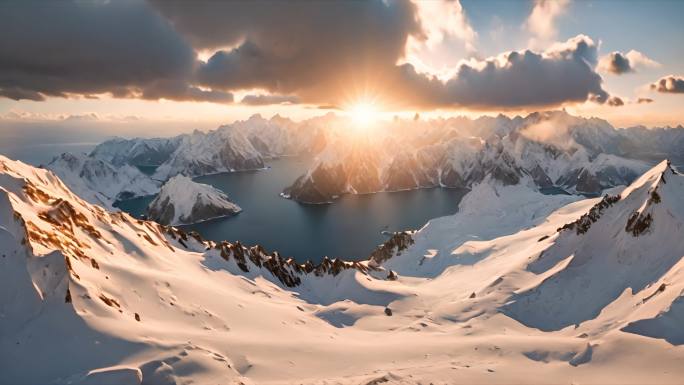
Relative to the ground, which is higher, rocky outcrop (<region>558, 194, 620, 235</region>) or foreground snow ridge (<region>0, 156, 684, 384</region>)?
rocky outcrop (<region>558, 194, 620, 235</region>)

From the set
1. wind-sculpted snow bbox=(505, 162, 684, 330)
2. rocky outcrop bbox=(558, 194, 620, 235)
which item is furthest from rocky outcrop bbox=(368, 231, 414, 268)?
rocky outcrop bbox=(558, 194, 620, 235)

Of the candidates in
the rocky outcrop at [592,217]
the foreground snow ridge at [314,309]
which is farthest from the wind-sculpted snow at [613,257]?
the foreground snow ridge at [314,309]

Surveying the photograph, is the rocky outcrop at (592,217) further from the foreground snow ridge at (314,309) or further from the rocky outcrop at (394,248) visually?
the rocky outcrop at (394,248)

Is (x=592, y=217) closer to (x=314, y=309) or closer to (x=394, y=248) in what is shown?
(x=314, y=309)

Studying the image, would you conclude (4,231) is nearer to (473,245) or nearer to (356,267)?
(356,267)

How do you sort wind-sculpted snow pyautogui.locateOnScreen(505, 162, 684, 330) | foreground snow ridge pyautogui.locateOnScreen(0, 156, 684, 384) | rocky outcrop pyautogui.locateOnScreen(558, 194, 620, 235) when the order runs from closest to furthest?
foreground snow ridge pyautogui.locateOnScreen(0, 156, 684, 384) → wind-sculpted snow pyautogui.locateOnScreen(505, 162, 684, 330) → rocky outcrop pyautogui.locateOnScreen(558, 194, 620, 235)

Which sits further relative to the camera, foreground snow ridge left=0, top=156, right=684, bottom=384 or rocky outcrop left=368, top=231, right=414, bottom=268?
rocky outcrop left=368, top=231, right=414, bottom=268

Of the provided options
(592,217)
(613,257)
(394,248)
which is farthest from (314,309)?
(394,248)

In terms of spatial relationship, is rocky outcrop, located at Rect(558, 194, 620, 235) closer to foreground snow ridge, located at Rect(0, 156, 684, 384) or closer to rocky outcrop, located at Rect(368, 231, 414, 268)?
foreground snow ridge, located at Rect(0, 156, 684, 384)

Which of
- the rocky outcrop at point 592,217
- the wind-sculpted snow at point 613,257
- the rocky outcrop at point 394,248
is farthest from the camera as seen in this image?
the rocky outcrop at point 394,248
